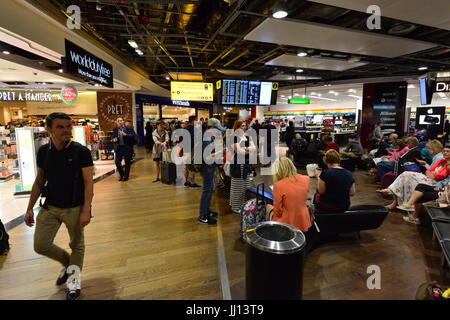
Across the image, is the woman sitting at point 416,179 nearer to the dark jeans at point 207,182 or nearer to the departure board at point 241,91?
the dark jeans at point 207,182

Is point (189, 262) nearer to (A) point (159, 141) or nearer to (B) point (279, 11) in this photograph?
(B) point (279, 11)

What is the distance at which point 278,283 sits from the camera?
1.69m

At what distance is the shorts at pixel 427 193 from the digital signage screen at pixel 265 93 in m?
4.75

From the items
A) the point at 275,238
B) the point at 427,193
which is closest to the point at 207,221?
the point at 275,238

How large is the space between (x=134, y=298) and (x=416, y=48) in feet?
27.0

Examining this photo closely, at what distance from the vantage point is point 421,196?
152 inches

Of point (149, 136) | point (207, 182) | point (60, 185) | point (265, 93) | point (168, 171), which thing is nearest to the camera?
point (60, 185)

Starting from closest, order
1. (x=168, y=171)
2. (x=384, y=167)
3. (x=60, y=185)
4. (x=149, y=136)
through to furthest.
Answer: (x=60, y=185)
(x=384, y=167)
(x=168, y=171)
(x=149, y=136)

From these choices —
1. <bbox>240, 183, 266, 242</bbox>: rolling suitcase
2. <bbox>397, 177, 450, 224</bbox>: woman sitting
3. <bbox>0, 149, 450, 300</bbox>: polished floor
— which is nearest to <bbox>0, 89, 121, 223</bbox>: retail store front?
<bbox>0, 149, 450, 300</bbox>: polished floor

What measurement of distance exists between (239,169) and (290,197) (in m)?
1.71

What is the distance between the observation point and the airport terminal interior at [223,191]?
215 cm

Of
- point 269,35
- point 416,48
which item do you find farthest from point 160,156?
point 416,48

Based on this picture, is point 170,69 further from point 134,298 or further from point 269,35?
point 134,298

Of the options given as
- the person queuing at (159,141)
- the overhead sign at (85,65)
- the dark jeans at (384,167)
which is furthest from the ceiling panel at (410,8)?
the person queuing at (159,141)
